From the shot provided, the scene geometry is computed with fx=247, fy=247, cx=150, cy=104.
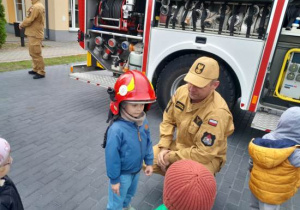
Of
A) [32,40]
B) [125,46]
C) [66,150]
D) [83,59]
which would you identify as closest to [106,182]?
[66,150]

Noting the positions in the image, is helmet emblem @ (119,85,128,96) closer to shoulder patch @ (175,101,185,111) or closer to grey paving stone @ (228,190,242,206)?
shoulder patch @ (175,101,185,111)

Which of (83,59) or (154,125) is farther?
(83,59)

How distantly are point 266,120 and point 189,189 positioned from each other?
2852mm

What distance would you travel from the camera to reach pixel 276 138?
2.08 metres

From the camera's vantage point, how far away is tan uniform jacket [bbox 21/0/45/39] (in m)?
6.10

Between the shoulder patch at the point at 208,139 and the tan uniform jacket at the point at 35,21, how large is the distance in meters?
5.72

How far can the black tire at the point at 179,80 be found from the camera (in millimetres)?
3727

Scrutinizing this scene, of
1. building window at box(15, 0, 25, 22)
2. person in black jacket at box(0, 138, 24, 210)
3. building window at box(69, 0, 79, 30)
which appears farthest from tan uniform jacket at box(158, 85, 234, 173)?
building window at box(15, 0, 25, 22)

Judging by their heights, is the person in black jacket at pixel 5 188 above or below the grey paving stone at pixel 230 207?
above

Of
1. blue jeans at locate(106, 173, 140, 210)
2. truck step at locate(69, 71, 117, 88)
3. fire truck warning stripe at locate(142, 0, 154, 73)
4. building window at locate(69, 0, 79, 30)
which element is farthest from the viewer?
building window at locate(69, 0, 79, 30)

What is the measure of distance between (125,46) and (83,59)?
5.61 metres

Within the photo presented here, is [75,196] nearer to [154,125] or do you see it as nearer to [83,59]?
[154,125]

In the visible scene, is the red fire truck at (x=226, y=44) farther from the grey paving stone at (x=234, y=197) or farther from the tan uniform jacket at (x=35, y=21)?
the tan uniform jacket at (x=35, y=21)

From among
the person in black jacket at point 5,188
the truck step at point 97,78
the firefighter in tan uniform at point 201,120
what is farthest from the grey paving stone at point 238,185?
the truck step at point 97,78
